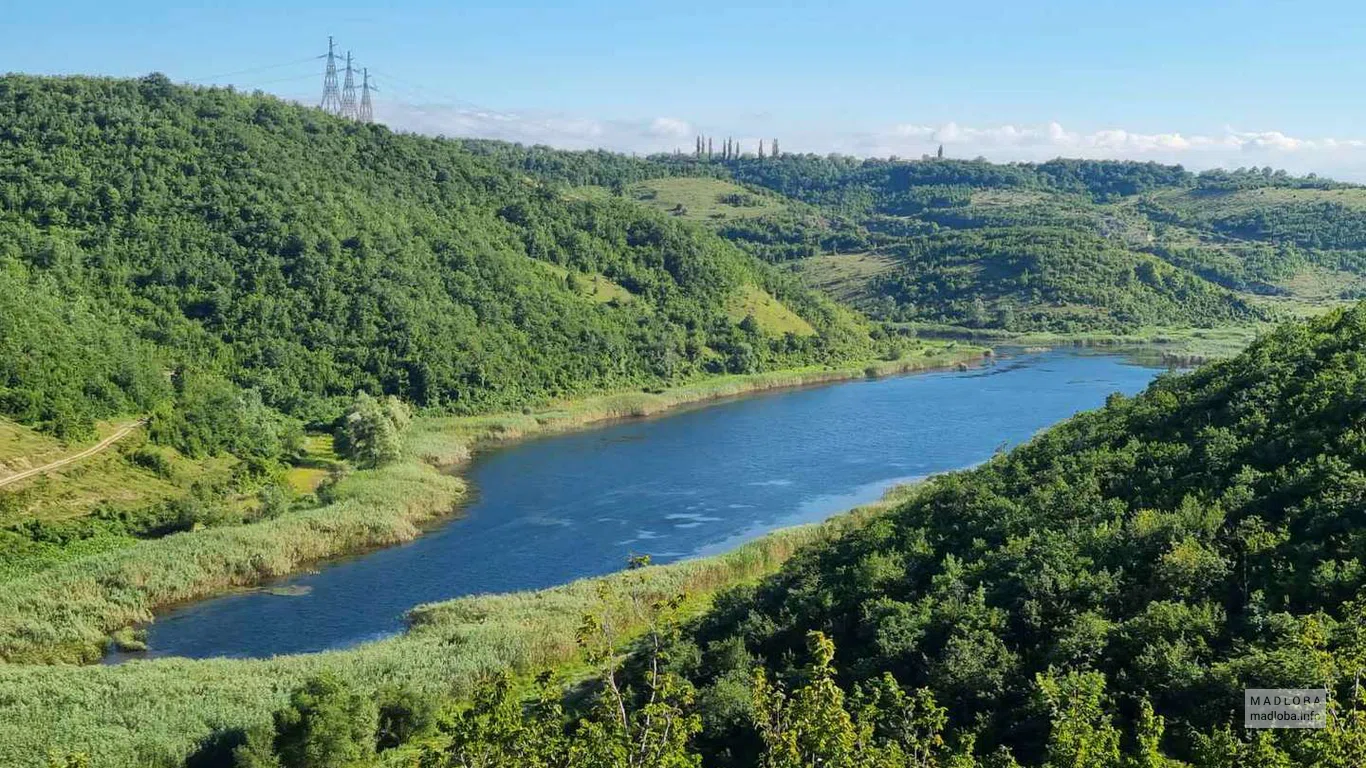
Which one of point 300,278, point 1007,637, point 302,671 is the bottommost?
point 302,671

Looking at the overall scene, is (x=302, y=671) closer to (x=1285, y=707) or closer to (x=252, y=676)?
(x=252, y=676)

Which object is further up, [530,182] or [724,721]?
[530,182]

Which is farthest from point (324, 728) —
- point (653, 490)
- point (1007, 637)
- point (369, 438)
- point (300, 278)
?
point (300, 278)

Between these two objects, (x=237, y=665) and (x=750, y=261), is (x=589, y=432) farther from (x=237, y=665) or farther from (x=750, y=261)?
(x=750, y=261)

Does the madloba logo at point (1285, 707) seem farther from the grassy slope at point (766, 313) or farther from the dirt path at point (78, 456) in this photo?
the grassy slope at point (766, 313)

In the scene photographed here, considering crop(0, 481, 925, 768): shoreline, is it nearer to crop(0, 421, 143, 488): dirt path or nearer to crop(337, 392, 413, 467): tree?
crop(0, 421, 143, 488): dirt path

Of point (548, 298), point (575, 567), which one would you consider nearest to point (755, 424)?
point (548, 298)
